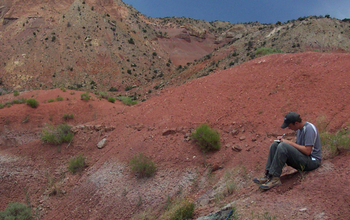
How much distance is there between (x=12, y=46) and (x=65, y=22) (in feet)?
26.6

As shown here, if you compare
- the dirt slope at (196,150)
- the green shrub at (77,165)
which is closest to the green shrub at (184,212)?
the dirt slope at (196,150)

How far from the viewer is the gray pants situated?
367cm

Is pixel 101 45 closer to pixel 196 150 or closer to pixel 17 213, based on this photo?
pixel 17 213

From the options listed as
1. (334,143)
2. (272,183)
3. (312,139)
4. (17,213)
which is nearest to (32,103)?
(17,213)

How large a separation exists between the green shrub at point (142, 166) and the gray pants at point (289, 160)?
346 centimetres

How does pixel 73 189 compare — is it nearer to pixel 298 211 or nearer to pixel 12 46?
pixel 298 211

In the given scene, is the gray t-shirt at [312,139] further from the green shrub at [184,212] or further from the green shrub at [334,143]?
the green shrub at [184,212]

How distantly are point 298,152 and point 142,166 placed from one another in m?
4.11

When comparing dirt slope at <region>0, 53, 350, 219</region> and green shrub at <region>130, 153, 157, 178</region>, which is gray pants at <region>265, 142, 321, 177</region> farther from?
green shrub at <region>130, 153, 157, 178</region>

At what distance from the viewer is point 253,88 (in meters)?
7.99

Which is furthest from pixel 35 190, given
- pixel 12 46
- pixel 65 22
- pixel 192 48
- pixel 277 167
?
pixel 192 48

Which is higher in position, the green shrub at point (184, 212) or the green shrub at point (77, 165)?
the green shrub at point (184, 212)

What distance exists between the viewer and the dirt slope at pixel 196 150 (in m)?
3.67

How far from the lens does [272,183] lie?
3.81 metres
